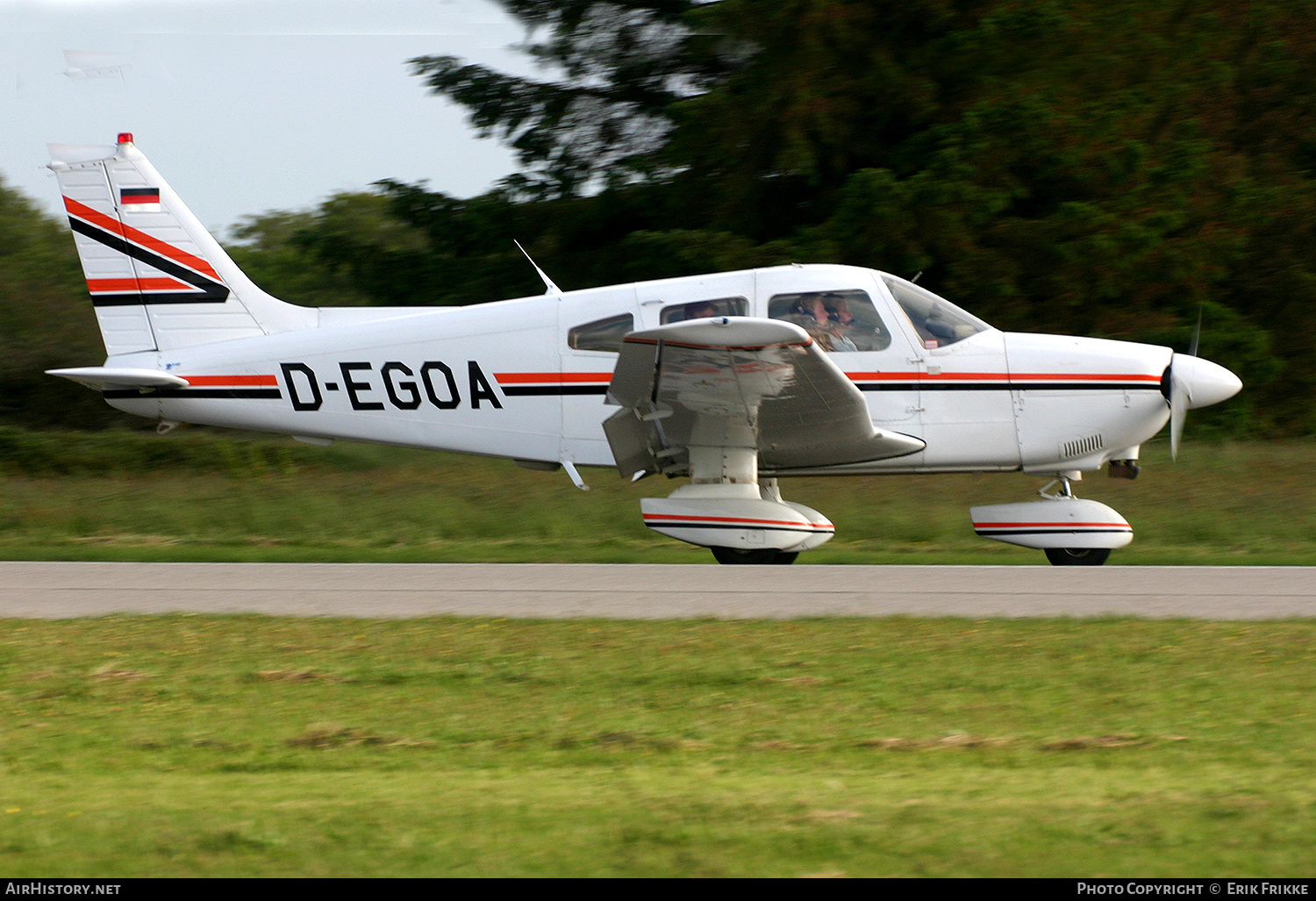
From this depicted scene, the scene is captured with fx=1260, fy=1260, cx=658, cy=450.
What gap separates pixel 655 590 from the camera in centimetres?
779

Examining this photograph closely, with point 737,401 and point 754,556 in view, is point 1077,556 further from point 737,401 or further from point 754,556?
point 737,401

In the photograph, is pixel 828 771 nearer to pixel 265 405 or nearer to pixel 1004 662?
pixel 1004 662

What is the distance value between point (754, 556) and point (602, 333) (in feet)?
6.63

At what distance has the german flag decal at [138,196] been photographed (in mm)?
10047

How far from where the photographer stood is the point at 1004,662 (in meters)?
5.35

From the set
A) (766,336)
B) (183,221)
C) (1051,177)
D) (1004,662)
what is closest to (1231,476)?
(1051,177)

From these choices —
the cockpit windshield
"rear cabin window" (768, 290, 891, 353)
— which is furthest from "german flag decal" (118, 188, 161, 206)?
the cockpit windshield

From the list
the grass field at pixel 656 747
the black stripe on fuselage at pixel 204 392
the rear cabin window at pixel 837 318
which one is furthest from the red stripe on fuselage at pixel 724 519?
the black stripe on fuselage at pixel 204 392

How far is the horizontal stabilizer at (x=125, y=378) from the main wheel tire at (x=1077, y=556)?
260 inches

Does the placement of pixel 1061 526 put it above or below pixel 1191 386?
below

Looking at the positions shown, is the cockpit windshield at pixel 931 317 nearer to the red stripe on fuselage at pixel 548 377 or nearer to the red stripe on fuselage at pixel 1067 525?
the red stripe on fuselage at pixel 1067 525

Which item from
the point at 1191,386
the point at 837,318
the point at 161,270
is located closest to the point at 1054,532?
the point at 1191,386

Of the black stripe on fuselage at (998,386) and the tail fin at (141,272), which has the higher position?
the tail fin at (141,272)

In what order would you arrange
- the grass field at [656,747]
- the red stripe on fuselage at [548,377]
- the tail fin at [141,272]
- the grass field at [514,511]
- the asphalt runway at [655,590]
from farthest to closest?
the grass field at [514,511], the tail fin at [141,272], the red stripe on fuselage at [548,377], the asphalt runway at [655,590], the grass field at [656,747]
